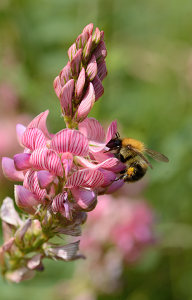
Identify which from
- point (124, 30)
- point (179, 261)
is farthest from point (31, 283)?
point (124, 30)

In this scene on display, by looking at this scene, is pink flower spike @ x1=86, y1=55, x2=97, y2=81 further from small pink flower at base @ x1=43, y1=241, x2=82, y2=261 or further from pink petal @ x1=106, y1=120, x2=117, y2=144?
small pink flower at base @ x1=43, y1=241, x2=82, y2=261

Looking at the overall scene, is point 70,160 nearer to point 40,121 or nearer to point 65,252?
point 40,121

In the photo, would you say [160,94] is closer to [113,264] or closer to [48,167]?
[113,264]

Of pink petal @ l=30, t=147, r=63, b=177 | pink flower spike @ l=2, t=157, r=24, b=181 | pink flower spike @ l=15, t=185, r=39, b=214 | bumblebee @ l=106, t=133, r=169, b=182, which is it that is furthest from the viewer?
bumblebee @ l=106, t=133, r=169, b=182

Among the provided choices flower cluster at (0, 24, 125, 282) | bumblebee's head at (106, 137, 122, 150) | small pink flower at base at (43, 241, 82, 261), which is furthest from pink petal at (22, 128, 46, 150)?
small pink flower at base at (43, 241, 82, 261)

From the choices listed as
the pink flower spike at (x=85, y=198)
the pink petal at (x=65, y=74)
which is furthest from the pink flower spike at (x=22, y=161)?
the pink petal at (x=65, y=74)

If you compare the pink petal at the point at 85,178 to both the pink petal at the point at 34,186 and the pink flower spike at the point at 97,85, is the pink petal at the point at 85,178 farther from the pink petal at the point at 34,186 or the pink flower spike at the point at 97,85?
the pink flower spike at the point at 97,85
